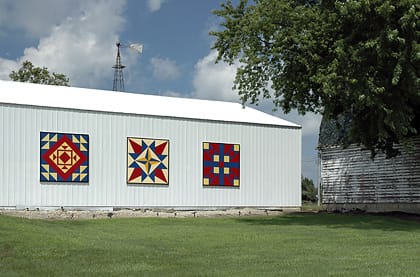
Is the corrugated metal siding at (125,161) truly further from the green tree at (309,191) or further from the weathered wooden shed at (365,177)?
the green tree at (309,191)

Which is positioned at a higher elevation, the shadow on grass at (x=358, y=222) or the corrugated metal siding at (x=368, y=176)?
the corrugated metal siding at (x=368, y=176)

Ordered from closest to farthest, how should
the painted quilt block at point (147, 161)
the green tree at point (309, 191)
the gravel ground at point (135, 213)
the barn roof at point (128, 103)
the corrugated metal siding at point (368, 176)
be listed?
the gravel ground at point (135, 213) < the barn roof at point (128, 103) < the painted quilt block at point (147, 161) < the corrugated metal siding at point (368, 176) < the green tree at point (309, 191)

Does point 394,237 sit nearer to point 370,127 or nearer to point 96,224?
point 370,127

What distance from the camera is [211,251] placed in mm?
16656

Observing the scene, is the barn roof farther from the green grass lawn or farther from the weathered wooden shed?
the green grass lawn

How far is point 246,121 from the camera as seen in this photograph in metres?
34.7

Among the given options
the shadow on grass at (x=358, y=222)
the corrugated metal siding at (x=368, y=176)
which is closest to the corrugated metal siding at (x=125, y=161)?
the shadow on grass at (x=358, y=222)

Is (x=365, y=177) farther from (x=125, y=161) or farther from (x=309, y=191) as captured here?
(x=309, y=191)

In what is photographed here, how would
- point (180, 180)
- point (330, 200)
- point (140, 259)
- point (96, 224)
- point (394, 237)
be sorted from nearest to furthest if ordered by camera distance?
point (140, 259) → point (394, 237) → point (96, 224) → point (180, 180) → point (330, 200)

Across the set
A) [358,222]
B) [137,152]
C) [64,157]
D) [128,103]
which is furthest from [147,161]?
[358,222]

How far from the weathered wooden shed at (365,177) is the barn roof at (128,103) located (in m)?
4.44

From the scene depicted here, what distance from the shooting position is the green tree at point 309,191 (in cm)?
5531

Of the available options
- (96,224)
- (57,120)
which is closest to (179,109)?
(57,120)

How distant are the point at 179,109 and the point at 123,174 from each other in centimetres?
523
